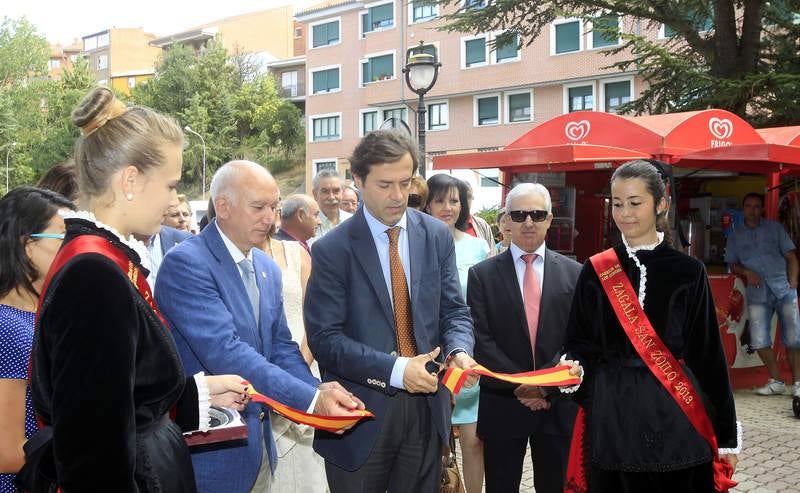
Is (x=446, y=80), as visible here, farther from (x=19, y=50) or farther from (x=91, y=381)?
(x=91, y=381)

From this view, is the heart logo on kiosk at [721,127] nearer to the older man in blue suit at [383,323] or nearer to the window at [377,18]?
the older man in blue suit at [383,323]

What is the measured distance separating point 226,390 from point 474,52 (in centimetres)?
4085

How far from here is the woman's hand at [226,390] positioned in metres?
2.55

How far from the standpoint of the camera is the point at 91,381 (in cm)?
181

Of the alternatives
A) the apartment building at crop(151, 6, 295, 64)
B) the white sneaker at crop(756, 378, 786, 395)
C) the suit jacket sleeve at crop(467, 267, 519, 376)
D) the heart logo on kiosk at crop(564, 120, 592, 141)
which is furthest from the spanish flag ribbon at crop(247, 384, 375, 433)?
the apartment building at crop(151, 6, 295, 64)

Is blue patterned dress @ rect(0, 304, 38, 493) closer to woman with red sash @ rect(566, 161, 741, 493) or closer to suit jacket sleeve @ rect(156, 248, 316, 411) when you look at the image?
suit jacket sleeve @ rect(156, 248, 316, 411)

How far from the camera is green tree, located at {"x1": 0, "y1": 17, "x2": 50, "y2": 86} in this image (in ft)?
168

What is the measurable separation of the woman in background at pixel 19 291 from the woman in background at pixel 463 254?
272 cm

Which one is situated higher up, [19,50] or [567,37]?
[19,50]

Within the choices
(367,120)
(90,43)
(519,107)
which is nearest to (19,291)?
(519,107)

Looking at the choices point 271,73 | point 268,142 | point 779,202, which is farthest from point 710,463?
point 271,73

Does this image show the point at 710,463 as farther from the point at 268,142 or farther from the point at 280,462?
the point at 268,142

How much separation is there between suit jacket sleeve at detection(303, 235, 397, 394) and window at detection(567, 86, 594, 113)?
35.9 metres

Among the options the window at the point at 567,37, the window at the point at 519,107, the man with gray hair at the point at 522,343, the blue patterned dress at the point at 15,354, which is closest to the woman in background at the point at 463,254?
the man with gray hair at the point at 522,343
